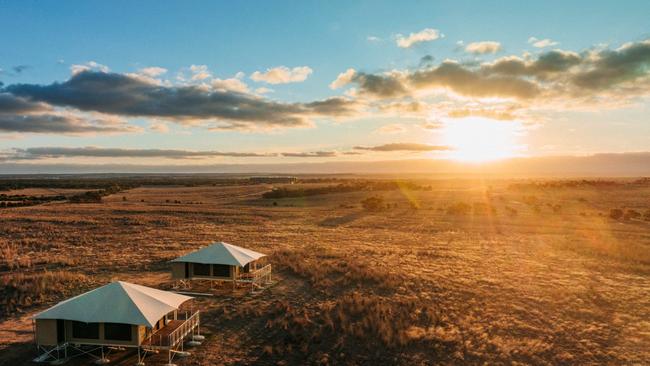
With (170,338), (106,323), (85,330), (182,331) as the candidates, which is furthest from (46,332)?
(182,331)

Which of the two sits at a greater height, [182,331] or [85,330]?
[85,330]

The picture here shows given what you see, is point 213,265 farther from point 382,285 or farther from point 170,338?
point 382,285

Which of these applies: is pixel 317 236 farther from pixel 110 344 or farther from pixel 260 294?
pixel 110 344

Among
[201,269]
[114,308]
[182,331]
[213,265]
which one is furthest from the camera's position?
[201,269]

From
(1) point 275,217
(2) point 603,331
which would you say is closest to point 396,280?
(2) point 603,331

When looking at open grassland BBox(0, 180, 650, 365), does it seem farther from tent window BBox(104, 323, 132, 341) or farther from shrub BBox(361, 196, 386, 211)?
shrub BBox(361, 196, 386, 211)

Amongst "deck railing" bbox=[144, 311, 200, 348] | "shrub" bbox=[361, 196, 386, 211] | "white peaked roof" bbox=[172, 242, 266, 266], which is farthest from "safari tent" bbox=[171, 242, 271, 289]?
"shrub" bbox=[361, 196, 386, 211]

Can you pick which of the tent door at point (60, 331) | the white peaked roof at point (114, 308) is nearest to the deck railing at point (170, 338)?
the white peaked roof at point (114, 308)
